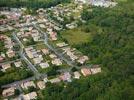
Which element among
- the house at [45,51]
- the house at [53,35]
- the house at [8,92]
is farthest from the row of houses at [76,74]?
the house at [53,35]

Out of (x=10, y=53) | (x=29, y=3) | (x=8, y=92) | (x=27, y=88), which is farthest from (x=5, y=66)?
(x=29, y=3)

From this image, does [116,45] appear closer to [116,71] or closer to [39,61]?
[116,71]

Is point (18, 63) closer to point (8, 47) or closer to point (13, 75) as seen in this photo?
point (13, 75)

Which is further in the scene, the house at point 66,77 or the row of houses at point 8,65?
the row of houses at point 8,65

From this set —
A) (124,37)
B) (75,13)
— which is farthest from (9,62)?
(75,13)

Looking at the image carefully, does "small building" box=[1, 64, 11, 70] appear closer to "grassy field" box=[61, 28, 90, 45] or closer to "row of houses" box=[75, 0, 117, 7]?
"grassy field" box=[61, 28, 90, 45]

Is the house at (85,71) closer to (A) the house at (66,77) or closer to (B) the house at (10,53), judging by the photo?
(A) the house at (66,77)

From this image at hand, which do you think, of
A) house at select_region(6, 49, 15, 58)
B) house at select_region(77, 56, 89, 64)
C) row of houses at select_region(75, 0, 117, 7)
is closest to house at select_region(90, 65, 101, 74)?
house at select_region(77, 56, 89, 64)
